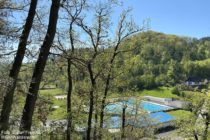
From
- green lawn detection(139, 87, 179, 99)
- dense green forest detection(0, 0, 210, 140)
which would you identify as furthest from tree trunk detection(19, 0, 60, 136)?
green lawn detection(139, 87, 179, 99)

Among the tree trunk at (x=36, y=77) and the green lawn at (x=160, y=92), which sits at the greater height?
the tree trunk at (x=36, y=77)

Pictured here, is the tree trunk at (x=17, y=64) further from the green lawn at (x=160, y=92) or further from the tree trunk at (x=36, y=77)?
the green lawn at (x=160, y=92)

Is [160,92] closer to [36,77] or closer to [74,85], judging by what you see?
[74,85]

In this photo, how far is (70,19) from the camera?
58.4 ft

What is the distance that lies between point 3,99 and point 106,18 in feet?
38.7

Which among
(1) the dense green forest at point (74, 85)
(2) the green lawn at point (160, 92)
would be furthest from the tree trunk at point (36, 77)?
(2) the green lawn at point (160, 92)

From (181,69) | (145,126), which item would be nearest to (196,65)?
(181,69)

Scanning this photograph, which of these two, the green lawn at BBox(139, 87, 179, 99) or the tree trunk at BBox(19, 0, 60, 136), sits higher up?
the tree trunk at BBox(19, 0, 60, 136)

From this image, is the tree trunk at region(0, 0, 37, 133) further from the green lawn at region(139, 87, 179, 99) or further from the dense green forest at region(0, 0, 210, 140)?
the green lawn at region(139, 87, 179, 99)

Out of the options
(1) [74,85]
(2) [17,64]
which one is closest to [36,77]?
(2) [17,64]

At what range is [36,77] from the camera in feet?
27.0

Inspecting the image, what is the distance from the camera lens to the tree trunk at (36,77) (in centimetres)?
816

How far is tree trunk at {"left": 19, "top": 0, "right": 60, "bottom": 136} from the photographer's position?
8164 millimetres

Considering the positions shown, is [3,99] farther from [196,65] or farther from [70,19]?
[196,65]
